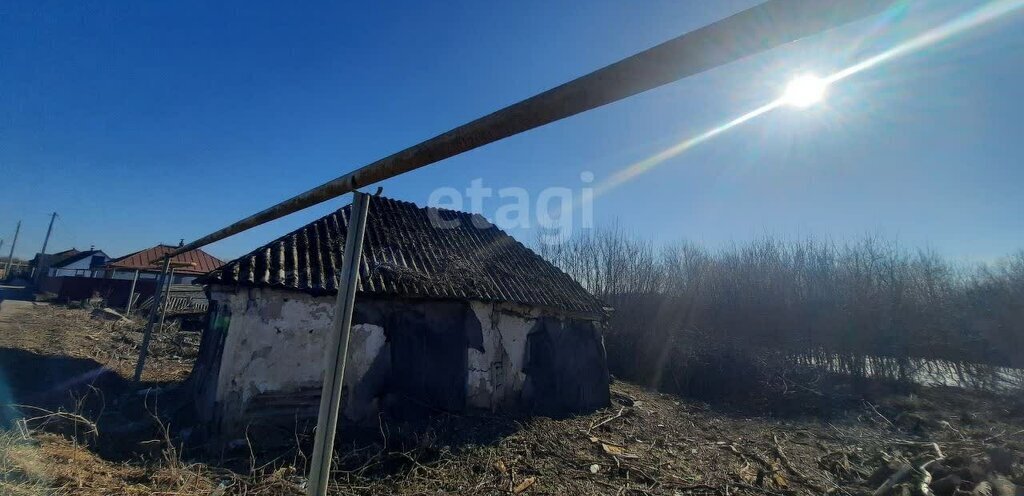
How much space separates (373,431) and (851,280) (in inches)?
749

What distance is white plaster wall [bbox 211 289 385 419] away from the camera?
6.33m

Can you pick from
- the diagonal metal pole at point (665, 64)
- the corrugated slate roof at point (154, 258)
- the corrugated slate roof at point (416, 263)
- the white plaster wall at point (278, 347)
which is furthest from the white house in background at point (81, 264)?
the diagonal metal pole at point (665, 64)

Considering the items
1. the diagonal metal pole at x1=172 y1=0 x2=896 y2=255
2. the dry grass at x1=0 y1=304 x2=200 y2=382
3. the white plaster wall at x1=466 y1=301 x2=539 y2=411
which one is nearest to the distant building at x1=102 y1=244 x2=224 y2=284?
the dry grass at x1=0 y1=304 x2=200 y2=382

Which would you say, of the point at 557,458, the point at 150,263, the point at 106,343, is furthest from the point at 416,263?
the point at 150,263

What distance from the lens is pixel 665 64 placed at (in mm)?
1229

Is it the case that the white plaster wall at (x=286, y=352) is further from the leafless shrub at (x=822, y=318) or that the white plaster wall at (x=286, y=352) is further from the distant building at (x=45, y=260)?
the distant building at (x=45, y=260)

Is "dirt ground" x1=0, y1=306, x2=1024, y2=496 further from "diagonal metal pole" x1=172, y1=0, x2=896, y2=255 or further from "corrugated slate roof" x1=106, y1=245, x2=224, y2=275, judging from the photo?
"corrugated slate roof" x1=106, y1=245, x2=224, y2=275

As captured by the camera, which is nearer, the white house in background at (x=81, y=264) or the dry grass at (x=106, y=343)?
the dry grass at (x=106, y=343)

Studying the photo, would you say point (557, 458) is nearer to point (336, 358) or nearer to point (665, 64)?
point (336, 358)

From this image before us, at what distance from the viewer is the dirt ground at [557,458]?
185 inches

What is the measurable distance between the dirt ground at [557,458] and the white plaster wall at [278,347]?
0.86 m

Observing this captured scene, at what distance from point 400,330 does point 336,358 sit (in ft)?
19.0

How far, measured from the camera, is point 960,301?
1476cm

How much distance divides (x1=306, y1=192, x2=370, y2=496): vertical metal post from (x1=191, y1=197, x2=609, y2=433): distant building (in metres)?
5.25
